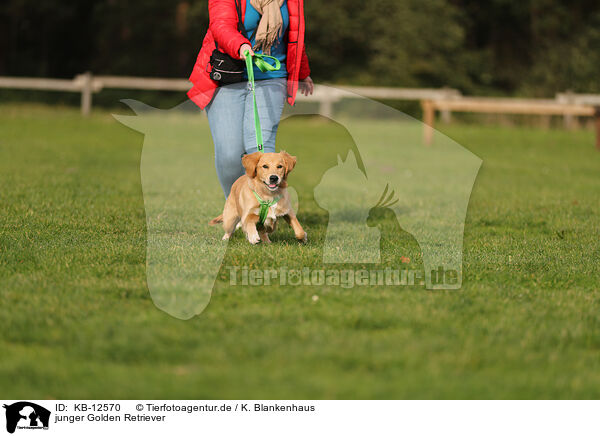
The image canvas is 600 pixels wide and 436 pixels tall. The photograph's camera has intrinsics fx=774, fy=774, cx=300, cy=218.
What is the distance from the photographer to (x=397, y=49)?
3753 centimetres

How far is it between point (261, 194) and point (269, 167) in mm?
248

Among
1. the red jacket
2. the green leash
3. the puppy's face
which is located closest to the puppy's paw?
the green leash

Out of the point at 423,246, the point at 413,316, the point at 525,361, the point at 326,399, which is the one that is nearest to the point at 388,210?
the point at 423,246

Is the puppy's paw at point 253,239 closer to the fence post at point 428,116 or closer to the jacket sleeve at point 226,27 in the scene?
the jacket sleeve at point 226,27

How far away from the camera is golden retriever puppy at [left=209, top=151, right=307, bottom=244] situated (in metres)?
5.80

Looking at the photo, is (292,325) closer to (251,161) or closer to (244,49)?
(251,161)

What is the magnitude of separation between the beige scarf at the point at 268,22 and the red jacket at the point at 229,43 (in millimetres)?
115

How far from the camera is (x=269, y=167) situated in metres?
5.79

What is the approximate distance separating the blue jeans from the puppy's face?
37 centimetres
